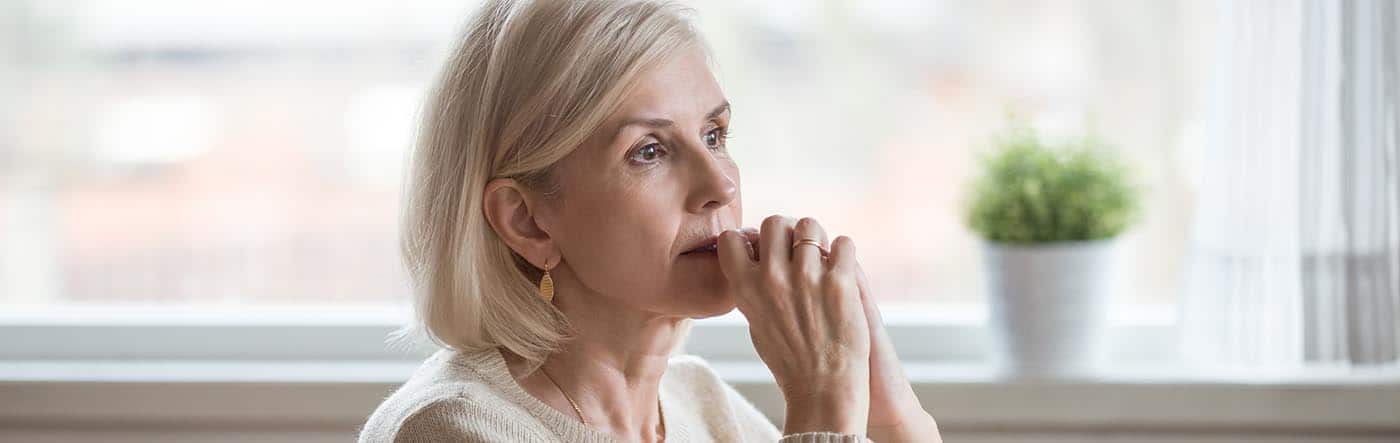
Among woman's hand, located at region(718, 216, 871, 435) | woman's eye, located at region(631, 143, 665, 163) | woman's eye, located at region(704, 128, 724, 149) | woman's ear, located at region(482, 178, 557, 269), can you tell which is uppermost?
woman's eye, located at region(704, 128, 724, 149)

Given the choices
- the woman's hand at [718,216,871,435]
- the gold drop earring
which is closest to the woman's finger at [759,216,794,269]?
the woman's hand at [718,216,871,435]

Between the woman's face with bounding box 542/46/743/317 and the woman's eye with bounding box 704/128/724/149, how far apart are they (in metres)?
0.04

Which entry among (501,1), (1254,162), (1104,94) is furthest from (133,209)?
(1254,162)

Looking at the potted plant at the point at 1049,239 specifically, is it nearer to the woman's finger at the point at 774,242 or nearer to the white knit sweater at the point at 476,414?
the white knit sweater at the point at 476,414

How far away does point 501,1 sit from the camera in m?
1.36

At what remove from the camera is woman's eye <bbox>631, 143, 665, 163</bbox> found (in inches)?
52.0

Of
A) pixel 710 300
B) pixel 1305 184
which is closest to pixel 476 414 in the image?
pixel 710 300

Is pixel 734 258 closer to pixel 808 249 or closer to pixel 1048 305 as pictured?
pixel 808 249

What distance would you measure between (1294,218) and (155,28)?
192 cm

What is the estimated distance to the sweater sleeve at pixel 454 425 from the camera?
1.29 meters

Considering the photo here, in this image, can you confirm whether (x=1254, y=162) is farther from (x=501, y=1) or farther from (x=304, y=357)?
(x=304, y=357)

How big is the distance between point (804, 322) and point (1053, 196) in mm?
1029

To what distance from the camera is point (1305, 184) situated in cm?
217

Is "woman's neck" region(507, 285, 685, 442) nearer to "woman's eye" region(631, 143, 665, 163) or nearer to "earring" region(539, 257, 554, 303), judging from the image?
"earring" region(539, 257, 554, 303)
